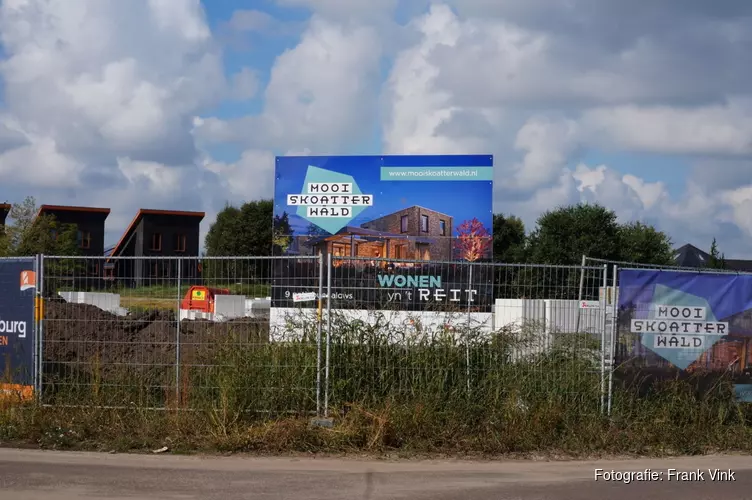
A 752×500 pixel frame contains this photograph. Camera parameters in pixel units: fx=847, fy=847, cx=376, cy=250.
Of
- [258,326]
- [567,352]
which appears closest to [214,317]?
[258,326]

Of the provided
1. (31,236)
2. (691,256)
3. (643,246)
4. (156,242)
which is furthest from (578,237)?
(156,242)

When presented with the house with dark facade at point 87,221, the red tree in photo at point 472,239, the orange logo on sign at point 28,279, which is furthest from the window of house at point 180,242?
the orange logo on sign at point 28,279

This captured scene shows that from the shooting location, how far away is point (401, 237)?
16.9 m

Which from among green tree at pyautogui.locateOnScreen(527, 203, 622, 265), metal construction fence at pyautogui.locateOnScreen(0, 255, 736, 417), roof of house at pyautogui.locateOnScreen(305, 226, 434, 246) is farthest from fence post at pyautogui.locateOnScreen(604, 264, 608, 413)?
green tree at pyautogui.locateOnScreen(527, 203, 622, 265)

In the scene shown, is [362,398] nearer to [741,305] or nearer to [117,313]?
[117,313]

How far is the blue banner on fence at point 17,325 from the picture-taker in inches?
454

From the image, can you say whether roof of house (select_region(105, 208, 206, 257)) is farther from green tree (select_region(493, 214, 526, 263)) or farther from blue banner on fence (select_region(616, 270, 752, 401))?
blue banner on fence (select_region(616, 270, 752, 401))

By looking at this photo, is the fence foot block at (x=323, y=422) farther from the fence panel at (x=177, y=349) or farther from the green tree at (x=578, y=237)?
the green tree at (x=578, y=237)

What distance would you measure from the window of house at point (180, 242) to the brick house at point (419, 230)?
1673 inches

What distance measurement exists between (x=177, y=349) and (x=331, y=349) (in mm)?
1989

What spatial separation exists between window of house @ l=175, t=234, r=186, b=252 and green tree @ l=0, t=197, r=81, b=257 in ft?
59.5

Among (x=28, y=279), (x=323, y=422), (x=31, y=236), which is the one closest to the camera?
(x=323, y=422)

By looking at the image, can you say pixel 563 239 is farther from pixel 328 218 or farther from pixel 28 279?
pixel 28 279

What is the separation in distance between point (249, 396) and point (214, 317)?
1.79 meters
